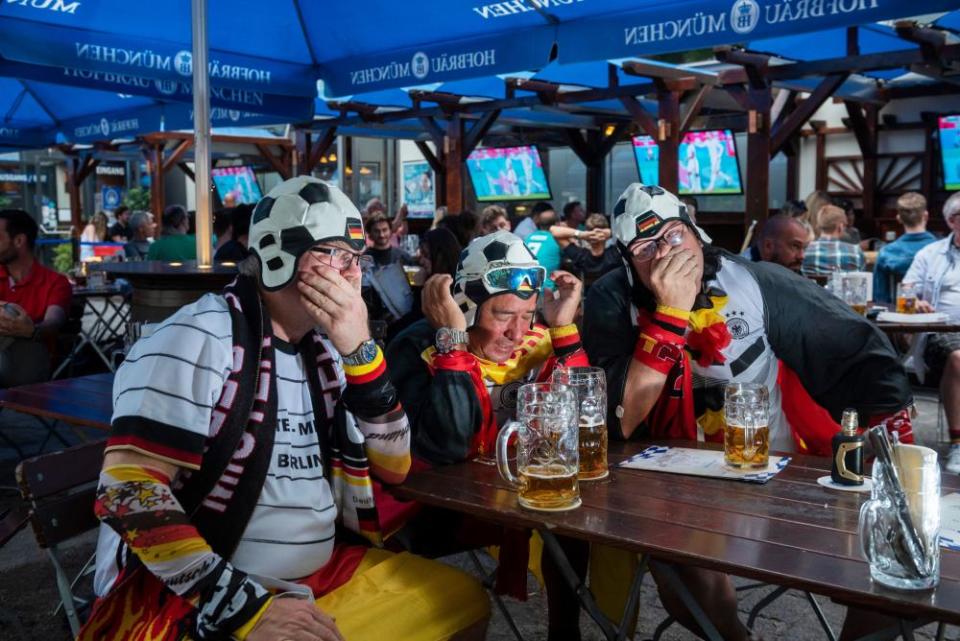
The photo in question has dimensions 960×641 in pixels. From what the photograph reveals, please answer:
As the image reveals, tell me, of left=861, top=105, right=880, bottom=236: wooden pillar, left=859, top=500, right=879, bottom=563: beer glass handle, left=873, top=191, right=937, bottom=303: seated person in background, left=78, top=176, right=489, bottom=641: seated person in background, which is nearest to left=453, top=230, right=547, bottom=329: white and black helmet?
left=78, top=176, right=489, bottom=641: seated person in background

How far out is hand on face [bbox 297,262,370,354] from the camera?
1.88 metres

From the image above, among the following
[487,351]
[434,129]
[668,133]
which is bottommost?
[487,351]

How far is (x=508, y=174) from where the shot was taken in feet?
Result: 54.5

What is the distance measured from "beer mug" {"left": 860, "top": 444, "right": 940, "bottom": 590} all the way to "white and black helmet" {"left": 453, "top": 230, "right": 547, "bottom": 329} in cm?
138

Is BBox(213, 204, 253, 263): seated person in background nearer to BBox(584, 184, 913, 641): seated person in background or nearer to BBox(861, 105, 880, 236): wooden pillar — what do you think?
BBox(584, 184, 913, 641): seated person in background

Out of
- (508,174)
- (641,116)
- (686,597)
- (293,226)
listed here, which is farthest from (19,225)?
(508,174)

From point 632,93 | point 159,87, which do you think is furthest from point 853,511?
point 632,93

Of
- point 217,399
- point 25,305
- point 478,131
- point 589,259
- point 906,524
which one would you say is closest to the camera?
point 906,524

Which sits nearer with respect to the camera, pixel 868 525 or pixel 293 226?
pixel 868 525

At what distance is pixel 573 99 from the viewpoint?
10.1 meters

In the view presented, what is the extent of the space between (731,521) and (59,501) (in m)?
1.40

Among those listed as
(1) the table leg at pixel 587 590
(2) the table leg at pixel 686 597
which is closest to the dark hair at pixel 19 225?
(1) the table leg at pixel 587 590

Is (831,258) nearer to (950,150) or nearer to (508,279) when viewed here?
(508,279)

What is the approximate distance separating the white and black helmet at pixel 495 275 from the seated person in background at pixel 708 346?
8.4 inches
